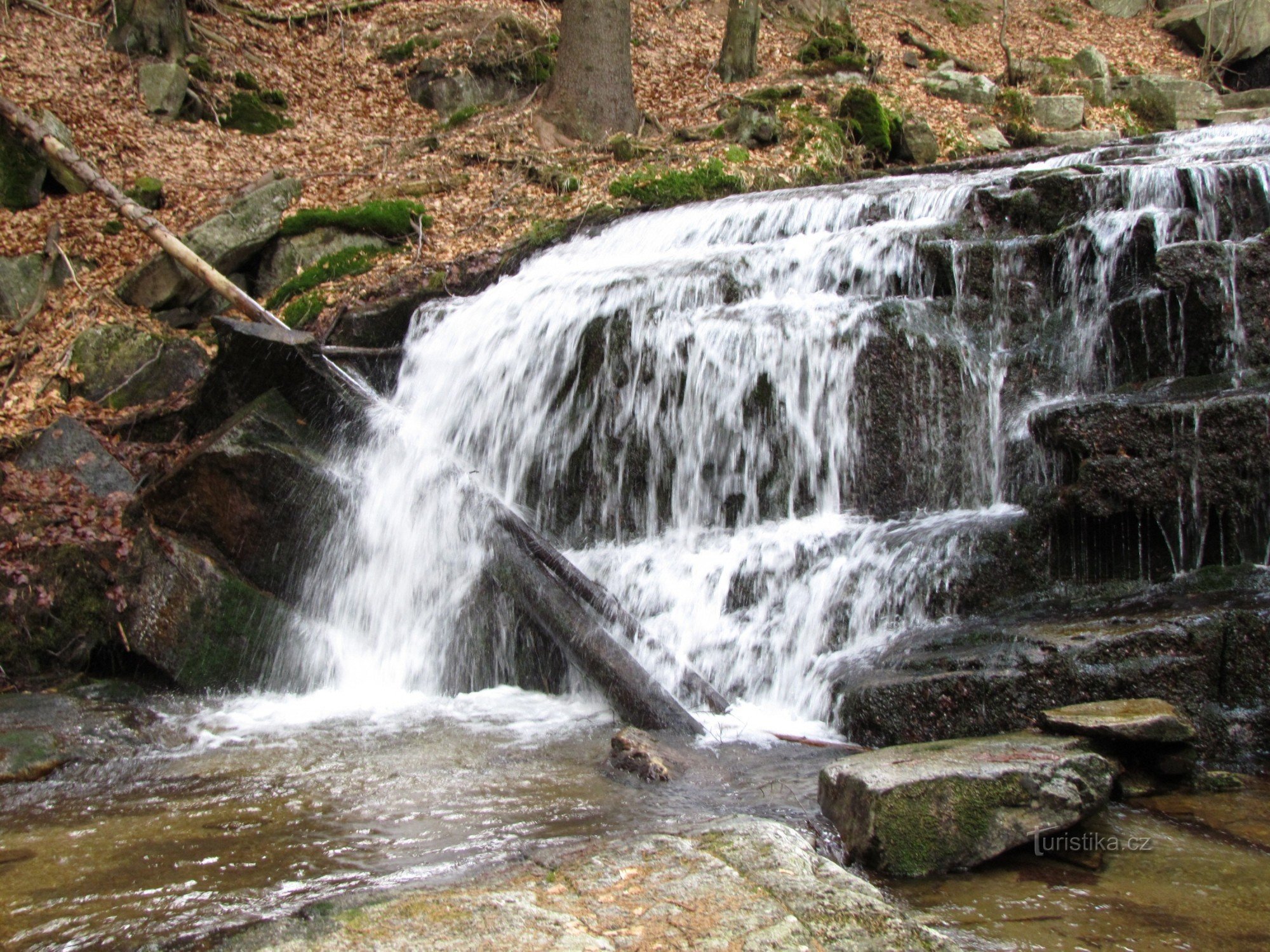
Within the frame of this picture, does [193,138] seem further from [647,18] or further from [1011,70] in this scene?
[1011,70]

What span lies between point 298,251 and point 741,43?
31.6ft

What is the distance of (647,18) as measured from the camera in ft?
62.6

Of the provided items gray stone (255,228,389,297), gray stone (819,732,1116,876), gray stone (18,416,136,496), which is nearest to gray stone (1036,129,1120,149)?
gray stone (255,228,389,297)

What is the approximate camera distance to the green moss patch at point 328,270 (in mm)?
10156

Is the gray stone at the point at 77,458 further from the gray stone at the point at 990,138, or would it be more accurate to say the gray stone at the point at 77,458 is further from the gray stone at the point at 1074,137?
the gray stone at the point at 1074,137

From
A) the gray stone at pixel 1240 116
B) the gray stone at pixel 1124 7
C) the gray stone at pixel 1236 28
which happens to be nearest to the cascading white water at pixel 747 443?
the gray stone at pixel 1240 116

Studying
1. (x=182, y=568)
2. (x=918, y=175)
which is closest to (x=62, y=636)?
(x=182, y=568)

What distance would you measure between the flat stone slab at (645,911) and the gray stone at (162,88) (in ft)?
48.3

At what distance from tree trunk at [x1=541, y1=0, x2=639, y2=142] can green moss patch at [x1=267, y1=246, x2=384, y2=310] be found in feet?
14.0

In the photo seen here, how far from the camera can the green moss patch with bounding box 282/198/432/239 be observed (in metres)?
10.8

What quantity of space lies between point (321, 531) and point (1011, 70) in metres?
15.3

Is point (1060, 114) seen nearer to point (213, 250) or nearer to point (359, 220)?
point (359, 220)

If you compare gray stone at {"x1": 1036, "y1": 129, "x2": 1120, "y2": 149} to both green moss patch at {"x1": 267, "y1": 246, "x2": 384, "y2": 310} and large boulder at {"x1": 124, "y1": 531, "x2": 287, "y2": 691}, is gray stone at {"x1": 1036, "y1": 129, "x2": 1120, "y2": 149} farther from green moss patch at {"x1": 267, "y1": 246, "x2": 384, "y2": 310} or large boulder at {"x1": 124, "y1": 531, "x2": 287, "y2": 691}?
large boulder at {"x1": 124, "y1": 531, "x2": 287, "y2": 691}

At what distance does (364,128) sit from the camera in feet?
50.4
